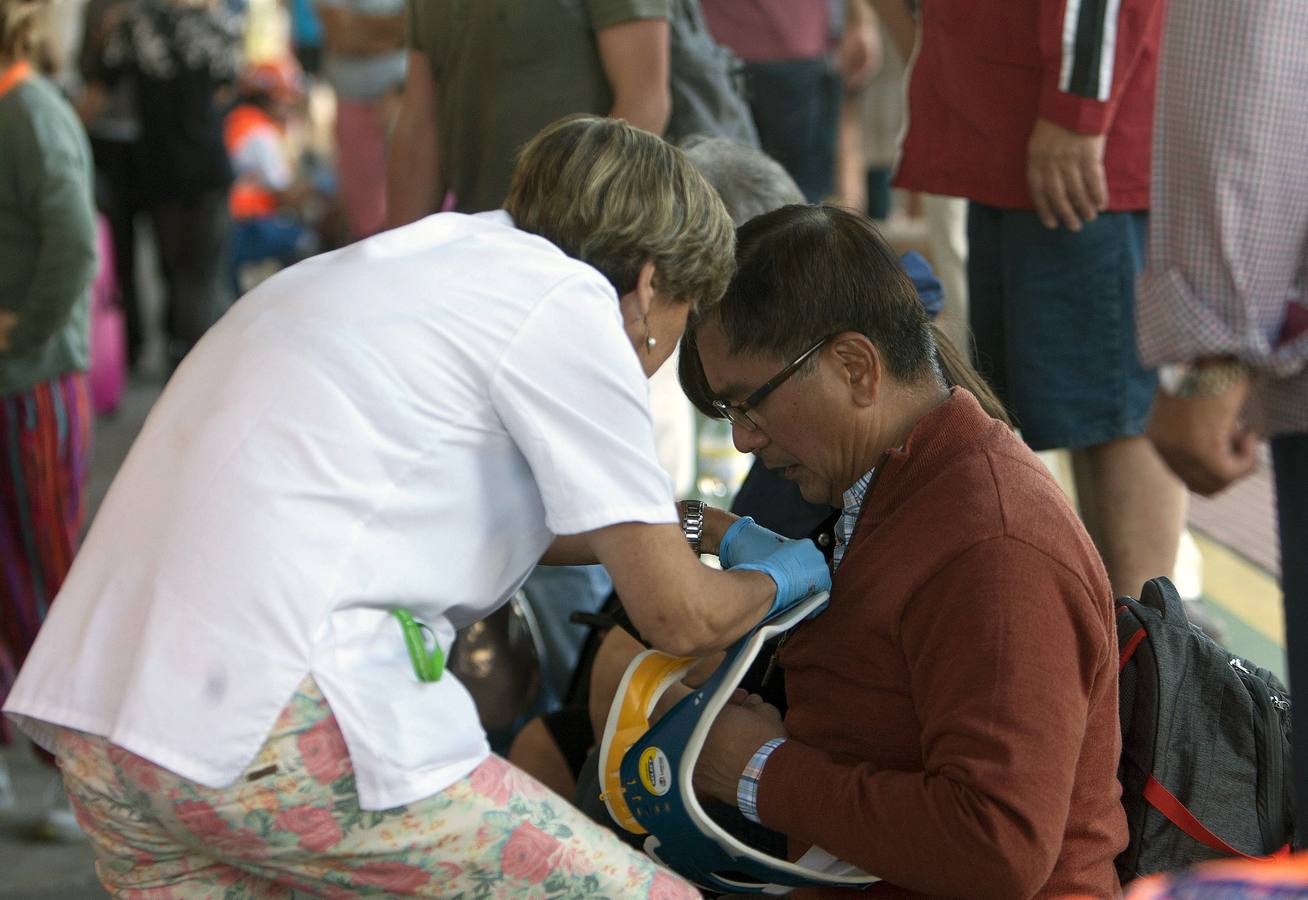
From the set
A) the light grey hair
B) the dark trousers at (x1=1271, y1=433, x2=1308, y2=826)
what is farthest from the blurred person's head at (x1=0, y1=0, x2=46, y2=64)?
the dark trousers at (x1=1271, y1=433, x2=1308, y2=826)

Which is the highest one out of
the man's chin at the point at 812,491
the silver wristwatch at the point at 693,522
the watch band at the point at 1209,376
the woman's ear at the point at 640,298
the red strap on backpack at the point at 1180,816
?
the woman's ear at the point at 640,298

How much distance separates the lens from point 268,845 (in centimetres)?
144

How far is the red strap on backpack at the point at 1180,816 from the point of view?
1.64 meters

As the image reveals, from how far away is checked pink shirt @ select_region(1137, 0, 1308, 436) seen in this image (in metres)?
1.62

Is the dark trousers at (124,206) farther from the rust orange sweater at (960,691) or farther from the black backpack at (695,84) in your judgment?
the rust orange sweater at (960,691)

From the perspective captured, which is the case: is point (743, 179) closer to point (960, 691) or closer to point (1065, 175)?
point (1065, 175)

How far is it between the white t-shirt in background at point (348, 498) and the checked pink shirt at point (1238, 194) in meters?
0.66

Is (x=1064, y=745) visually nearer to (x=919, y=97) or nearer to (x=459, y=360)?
(x=459, y=360)

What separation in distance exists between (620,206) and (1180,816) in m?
0.89

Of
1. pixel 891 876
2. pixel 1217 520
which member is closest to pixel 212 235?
pixel 1217 520

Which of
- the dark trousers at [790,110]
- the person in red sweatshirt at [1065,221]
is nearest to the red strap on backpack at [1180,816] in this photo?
the person in red sweatshirt at [1065,221]

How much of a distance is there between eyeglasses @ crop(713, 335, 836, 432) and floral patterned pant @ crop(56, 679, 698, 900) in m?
0.49

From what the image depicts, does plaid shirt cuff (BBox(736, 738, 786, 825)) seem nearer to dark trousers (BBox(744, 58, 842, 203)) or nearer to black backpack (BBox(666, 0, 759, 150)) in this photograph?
black backpack (BBox(666, 0, 759, 150))

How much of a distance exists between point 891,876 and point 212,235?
5.25 meters
